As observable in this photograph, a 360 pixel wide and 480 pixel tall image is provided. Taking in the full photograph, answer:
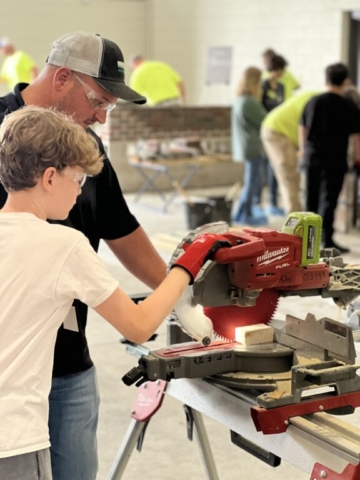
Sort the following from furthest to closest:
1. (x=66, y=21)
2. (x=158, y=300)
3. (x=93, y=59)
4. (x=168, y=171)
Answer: (x=66, y=21)
(x=168, y=171)
(x=93, y=59)
(x=158, y=300)

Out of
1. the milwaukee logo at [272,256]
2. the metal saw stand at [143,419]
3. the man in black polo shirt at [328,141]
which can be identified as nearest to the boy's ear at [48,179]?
the milwaukee logo at [272,256]

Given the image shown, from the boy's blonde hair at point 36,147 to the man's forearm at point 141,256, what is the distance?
2.50 feet

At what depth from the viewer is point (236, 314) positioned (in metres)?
2.01

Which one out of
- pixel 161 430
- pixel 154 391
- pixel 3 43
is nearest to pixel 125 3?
pixel 3 43

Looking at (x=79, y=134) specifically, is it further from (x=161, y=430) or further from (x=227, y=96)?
(x=227, y=96)

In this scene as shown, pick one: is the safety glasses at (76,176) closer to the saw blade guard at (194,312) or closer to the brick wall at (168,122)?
the saw blade guard at (194,312)

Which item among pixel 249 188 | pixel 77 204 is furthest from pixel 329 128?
pixel 77 204

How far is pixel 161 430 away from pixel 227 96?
375 inches

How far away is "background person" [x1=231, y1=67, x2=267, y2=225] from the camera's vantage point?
8.34 meters

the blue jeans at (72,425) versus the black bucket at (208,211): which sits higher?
the blue jeans at (72,425)

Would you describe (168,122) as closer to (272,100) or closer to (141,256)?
(272,100)

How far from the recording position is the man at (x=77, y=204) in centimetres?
218

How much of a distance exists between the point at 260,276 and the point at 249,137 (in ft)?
22.2

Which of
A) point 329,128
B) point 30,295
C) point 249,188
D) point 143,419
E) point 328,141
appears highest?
point 30,295
